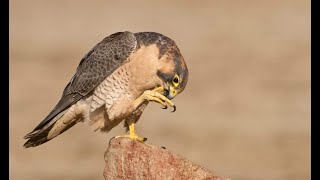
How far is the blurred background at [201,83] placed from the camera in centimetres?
2364

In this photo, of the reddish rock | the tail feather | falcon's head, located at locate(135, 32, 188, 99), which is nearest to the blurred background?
the tail feather

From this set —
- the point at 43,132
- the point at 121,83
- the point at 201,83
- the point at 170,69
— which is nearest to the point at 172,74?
the point at 170,69

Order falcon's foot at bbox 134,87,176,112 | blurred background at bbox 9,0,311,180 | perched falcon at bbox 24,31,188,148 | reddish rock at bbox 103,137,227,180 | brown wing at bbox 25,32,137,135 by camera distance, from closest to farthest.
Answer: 1. reddish rock at bbox 103,137,227,180
2. falcon's foot at bbox 134,87,176,112
3. perched falcon at bbox 24,31,188,148
4. brown wing at bbox 25,32,137,135
5. blurred background at bbox 9,0,311,180

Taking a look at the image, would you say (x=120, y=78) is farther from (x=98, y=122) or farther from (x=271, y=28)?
(x=271, y=28)

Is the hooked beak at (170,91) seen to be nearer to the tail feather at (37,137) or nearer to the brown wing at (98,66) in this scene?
the brown wing at (98,66)

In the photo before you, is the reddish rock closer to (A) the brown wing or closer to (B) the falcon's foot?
(B) the falcon's foot

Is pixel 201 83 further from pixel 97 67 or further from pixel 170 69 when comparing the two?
pixel 170 69

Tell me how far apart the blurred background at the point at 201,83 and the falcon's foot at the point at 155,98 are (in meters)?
9.08

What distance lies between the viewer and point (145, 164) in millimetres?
12094

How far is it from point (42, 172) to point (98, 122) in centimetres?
933

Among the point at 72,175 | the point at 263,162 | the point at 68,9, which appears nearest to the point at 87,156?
the point at 72,175

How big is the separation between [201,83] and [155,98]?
14.5 m

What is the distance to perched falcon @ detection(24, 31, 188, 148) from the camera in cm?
1318

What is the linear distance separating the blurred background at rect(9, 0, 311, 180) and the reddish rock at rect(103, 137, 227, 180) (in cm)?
981
